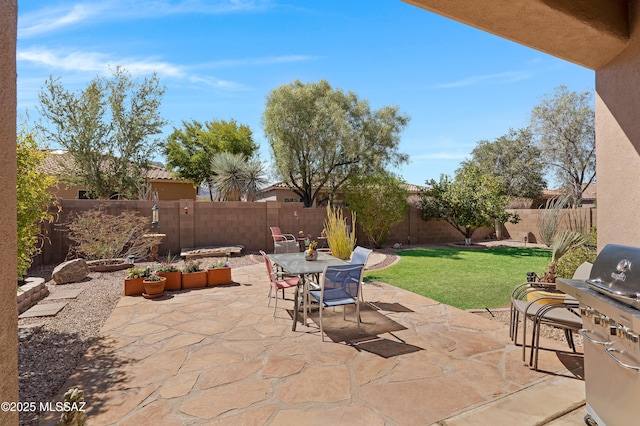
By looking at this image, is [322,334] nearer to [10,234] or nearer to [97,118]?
[10,234]

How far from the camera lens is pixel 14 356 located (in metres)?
1.04

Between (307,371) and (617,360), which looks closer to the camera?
(617,360)

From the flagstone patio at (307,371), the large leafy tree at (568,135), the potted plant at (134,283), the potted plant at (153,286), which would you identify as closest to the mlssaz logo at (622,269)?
the flagstone patio at (307,371)

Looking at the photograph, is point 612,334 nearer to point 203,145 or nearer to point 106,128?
point 106,128

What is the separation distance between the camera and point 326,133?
50.0 feet

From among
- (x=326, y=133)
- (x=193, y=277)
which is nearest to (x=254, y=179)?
(x=326, y=133)

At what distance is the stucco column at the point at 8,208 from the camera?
999 millimetres

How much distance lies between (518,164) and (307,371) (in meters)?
24.4

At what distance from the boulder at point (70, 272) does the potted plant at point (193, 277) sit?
2551 millimetres

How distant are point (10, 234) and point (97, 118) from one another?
1435 cm

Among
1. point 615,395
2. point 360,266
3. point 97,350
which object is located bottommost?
point 97,350

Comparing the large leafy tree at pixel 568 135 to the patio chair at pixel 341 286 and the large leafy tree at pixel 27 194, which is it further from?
the large leafy tree at pixel 27 194

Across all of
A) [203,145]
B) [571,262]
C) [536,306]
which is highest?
A: [203,145]

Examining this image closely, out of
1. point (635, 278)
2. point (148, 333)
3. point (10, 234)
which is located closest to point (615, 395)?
point (635, 278)
